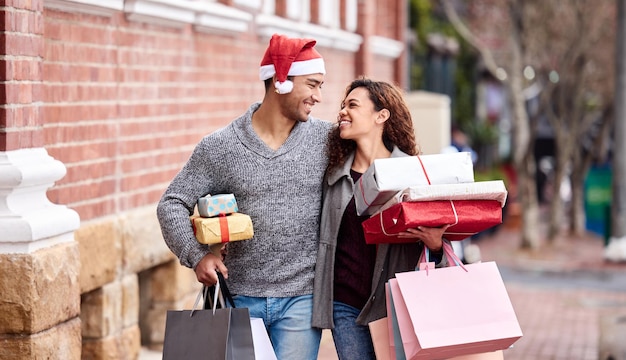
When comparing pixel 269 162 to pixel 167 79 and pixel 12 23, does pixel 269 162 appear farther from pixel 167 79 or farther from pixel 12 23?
pixel 167 79

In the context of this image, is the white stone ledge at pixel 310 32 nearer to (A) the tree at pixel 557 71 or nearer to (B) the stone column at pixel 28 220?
(B) the stone column at pixel 28 220

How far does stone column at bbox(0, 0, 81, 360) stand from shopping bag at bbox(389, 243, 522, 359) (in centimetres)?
147

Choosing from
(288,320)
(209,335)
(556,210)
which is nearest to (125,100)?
(288,320)

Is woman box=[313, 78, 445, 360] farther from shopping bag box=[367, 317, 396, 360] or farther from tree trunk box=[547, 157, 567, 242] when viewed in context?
tree trunk box=[547, 157, 567, 242]

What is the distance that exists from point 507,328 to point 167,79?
383 cm

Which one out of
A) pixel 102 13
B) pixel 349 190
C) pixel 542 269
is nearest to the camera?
pixel 349 190

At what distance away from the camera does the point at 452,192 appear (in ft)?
14.3

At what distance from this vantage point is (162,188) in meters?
7.68

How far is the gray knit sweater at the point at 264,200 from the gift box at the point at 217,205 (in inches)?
6.5

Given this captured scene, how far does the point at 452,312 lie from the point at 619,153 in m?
15.9

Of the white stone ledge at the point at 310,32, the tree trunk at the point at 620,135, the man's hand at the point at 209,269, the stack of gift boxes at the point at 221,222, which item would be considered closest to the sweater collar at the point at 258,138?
the stack of gift boxes at the point at 221,222

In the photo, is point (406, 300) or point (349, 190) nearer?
point (406, 300)

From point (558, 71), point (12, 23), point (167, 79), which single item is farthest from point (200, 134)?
point (558, 71)

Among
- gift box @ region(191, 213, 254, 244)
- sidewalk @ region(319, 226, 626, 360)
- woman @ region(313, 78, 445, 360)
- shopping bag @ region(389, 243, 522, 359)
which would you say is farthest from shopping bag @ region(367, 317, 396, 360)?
sidewalk @ region(319, 226, 626, 360)
